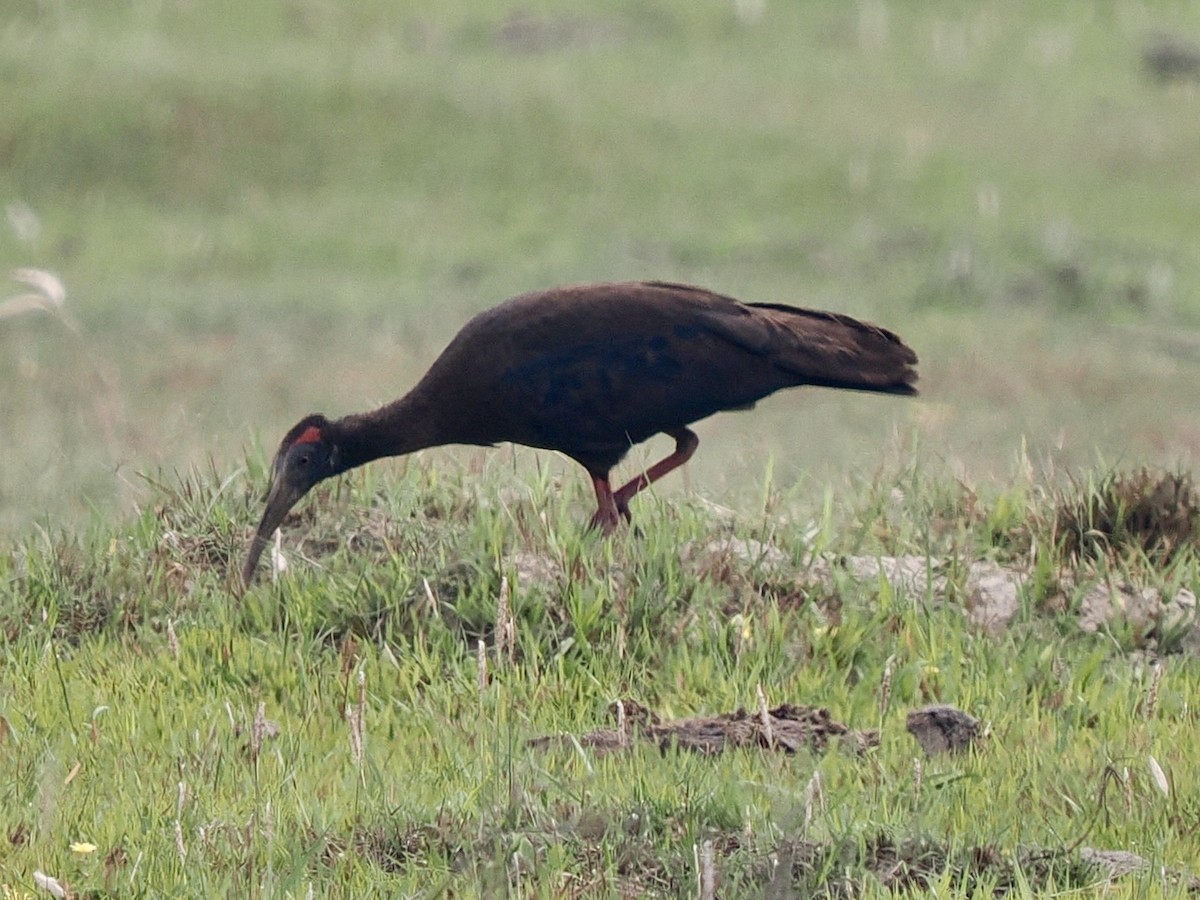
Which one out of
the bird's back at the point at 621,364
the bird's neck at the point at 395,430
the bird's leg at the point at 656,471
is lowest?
the bird's leg at the point at 656,471

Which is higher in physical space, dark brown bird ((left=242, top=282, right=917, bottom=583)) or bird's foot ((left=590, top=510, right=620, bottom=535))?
dark brown bird ((left=242, top=282, right=917, bottom=583))

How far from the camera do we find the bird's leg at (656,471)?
250 inches

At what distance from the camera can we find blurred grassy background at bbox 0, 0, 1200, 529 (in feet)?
41.5

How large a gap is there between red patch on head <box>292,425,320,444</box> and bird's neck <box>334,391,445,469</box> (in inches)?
6.2

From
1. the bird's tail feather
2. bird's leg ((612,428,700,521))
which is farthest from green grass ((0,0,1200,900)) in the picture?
the bird's tail feather

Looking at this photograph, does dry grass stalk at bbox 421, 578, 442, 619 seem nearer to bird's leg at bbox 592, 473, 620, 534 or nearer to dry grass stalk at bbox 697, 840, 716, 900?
bird's leg at bbox 592, 473, 620, 534

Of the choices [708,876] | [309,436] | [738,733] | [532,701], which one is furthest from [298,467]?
[708,876]

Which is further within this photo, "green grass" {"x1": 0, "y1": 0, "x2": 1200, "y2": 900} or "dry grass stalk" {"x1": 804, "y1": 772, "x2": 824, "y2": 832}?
"green grass" {"x1": 0, "y1": 0, "x2": 1200, "y2": 900}

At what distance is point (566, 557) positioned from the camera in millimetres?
5648

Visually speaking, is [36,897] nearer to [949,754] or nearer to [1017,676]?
[949,754]

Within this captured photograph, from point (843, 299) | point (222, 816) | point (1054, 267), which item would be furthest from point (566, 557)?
point (1054, 267)

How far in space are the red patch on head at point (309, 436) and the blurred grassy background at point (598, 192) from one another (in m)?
4.06

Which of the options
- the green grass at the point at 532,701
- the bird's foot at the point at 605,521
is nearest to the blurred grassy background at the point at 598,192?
the bird's foot at the point at 605,521

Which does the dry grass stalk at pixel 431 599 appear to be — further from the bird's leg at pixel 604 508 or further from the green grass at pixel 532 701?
the bird's leg at pixel 604 508
